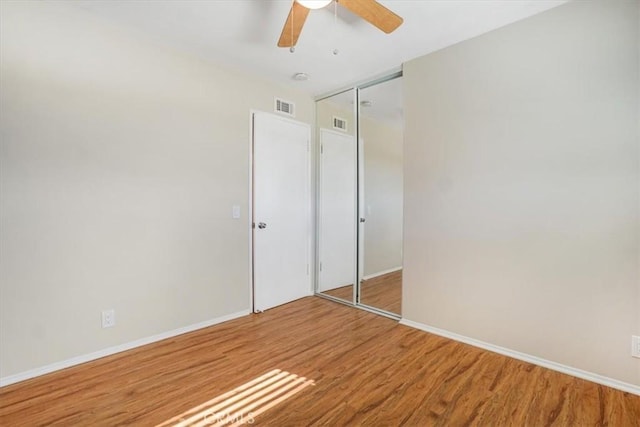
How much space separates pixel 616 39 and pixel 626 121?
0.52 m

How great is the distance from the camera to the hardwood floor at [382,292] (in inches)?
128

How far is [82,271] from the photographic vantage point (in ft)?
7.34

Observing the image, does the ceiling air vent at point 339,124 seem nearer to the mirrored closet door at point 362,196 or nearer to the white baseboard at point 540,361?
the mirrored closet door at point 362,196

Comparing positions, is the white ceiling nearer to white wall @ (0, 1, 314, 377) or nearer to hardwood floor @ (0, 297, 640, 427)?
white wall @ (0, 1, 314, 377)

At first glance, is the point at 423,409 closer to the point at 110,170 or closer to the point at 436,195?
the point at 436,195

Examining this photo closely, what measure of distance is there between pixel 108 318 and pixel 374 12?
→ 2.83 m

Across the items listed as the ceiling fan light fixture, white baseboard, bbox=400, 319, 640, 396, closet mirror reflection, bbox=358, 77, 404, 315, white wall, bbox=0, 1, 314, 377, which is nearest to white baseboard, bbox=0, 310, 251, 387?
white wall, bbox=0, 1, 314, 377

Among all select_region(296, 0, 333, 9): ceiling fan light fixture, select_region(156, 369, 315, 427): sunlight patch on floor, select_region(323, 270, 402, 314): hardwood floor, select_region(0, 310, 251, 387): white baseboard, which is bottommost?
select_region(156, 369, 315, 427): sunlight patch on floor

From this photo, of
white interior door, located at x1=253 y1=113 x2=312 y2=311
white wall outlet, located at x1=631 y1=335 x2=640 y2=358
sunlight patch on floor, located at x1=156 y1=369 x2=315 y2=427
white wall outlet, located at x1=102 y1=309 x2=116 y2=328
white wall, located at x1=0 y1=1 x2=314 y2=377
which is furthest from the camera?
white interior door, located at x1=253 y1=113 x2=312 y2=311

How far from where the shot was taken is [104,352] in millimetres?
2334

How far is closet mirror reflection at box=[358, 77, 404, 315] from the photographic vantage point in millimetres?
3229

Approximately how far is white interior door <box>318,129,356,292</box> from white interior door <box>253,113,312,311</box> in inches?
8.2

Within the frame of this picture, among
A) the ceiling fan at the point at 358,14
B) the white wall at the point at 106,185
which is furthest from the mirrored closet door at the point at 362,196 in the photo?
the ceiling fan at the point at 358,14

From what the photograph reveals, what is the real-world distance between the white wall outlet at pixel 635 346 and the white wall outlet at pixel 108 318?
3571 mm
